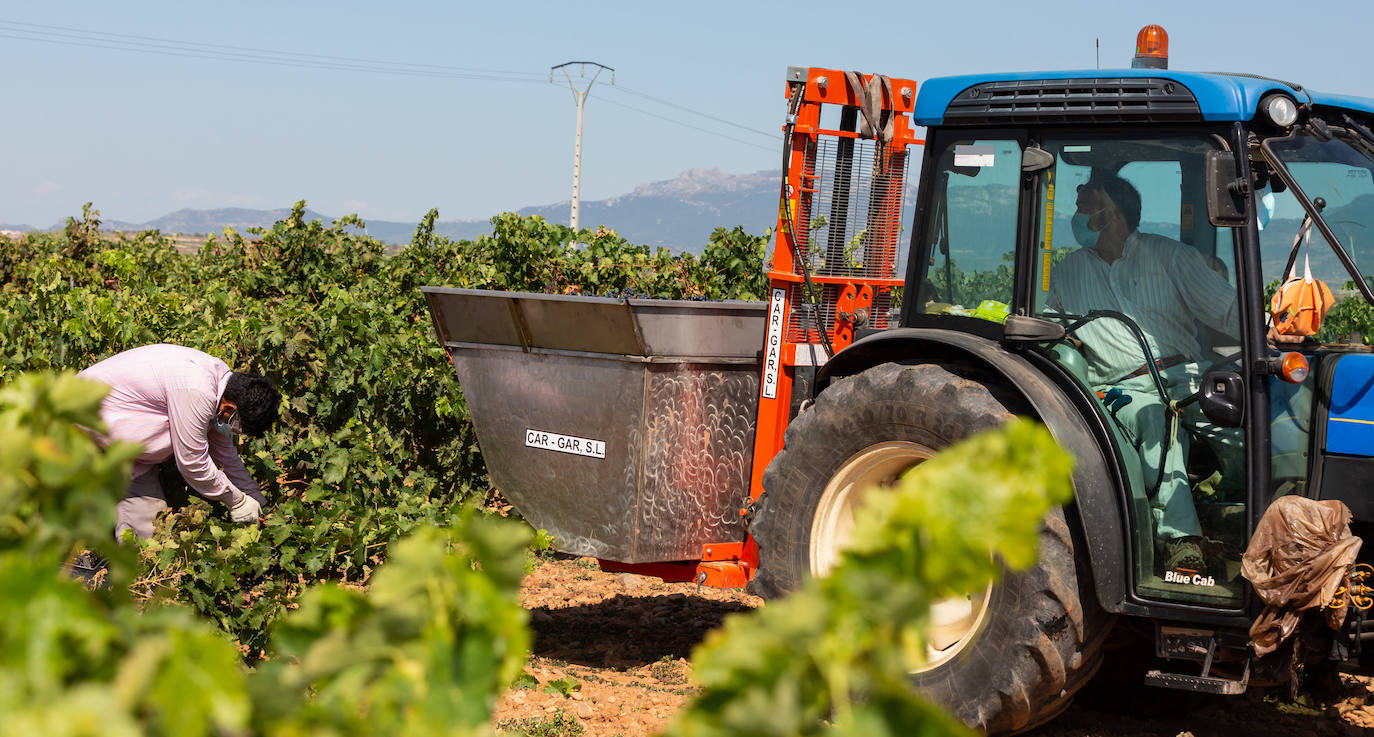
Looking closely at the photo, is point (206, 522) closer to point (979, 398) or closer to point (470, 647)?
point (979, 398)

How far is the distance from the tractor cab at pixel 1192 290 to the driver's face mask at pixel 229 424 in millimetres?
3176

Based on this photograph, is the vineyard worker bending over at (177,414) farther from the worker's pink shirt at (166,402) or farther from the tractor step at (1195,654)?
the tractor step at (1195,654)

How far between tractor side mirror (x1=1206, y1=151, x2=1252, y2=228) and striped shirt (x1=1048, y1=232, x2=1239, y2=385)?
222 millimetres

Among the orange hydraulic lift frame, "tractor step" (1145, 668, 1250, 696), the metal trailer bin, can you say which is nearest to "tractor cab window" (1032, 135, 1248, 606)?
"tractor step" (1145, 668, 1250, 696)

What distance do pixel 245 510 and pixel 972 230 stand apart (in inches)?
129

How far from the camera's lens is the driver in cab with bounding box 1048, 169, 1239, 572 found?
3.71 metres

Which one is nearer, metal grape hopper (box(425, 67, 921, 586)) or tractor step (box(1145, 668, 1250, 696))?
tractor step (box(1145, 668, 1250, 696))

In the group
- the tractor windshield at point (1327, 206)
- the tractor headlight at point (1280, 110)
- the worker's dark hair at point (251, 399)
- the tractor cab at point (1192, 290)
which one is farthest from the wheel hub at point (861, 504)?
the worker's dark hair at point (251, 399)

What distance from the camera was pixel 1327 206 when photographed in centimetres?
371

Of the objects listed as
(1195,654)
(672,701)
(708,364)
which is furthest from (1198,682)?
(708,364)

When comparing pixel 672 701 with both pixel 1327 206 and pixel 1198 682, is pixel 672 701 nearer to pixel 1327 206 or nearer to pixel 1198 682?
pixel 1198 682

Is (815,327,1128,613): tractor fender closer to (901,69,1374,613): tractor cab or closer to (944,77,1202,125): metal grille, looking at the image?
(901,69,1374,613): tractor cab

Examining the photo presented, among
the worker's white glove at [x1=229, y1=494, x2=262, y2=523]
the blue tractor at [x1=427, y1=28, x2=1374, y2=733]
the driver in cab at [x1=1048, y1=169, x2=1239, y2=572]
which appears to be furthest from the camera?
the worker's white glove at [x1=229, y1=494, x2=262, y2=523]

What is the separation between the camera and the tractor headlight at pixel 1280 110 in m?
3.55
